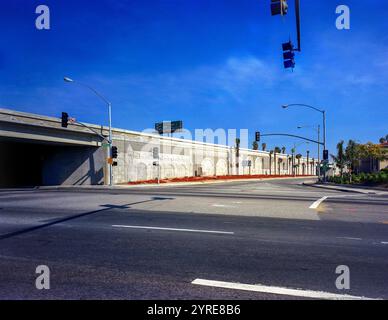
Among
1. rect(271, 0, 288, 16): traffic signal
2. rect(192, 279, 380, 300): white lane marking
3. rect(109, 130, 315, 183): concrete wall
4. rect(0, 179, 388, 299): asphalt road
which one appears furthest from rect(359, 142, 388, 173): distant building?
rect(192, 279, 380, 300): white lane marking

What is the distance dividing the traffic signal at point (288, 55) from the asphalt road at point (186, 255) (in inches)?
220

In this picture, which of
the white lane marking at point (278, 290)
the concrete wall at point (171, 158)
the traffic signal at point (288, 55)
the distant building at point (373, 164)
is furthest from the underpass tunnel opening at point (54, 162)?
the distant building at point (373, 164)

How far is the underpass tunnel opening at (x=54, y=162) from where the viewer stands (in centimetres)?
4012

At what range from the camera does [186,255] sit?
618 centimetres

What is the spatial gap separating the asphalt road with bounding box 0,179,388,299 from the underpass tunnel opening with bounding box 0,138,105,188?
30.0m

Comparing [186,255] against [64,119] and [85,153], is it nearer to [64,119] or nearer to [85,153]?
[64,119]

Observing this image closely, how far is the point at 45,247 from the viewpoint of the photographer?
677 centimetres

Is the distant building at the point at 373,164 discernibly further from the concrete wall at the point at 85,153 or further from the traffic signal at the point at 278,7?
the traffic signal at the point at 278,7

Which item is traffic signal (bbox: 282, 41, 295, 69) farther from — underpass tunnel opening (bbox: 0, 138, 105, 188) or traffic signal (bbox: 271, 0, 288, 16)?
underpass tunnel opening (bbox: 0, 138, 105, 188)

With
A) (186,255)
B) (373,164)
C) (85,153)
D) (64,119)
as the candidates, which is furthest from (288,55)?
(373,164)

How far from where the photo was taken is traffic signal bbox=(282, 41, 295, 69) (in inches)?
462
